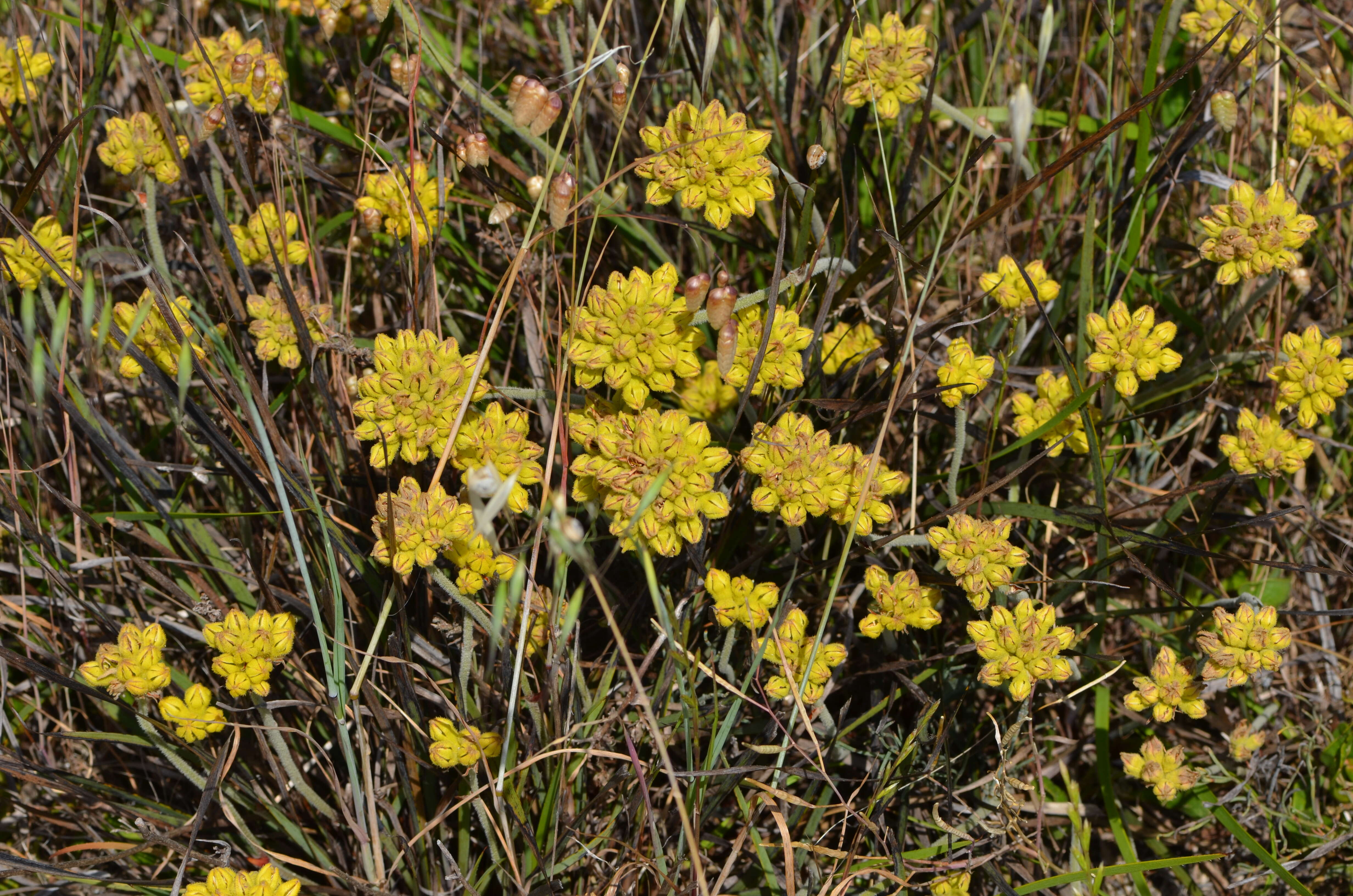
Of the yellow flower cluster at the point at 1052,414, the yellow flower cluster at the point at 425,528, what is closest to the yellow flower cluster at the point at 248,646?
the yellow flower cluster at the point at 425,528

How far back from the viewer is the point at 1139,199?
95.6 inches

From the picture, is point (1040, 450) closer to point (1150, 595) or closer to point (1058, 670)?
point (1150, 595)

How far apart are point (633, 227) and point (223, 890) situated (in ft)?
5.33

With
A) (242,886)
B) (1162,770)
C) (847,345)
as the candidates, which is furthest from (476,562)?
(1162,770)

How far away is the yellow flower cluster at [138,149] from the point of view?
220 cm

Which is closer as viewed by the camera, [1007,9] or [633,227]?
[1007,9]

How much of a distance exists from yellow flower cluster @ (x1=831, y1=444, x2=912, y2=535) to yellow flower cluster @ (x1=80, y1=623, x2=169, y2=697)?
1197mm

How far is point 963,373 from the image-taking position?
1.99 metres

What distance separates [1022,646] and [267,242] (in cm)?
173

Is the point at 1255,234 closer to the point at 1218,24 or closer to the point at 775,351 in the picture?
the point at 1218,24

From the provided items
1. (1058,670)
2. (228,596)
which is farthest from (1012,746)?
(228,596)

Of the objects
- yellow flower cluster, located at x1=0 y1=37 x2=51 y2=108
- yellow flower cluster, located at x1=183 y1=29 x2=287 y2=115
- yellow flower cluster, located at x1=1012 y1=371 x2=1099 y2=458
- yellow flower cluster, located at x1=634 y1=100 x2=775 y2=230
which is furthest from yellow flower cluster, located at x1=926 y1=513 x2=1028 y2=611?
yellow flower cluster, located at x1=0 y1=37 x2=51 y2=108

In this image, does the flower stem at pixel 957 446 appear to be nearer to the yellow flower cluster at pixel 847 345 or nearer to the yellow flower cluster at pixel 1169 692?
the yellow flower cluster at pixel 847 345

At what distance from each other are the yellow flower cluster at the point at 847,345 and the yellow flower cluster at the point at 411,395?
2.74 ft
